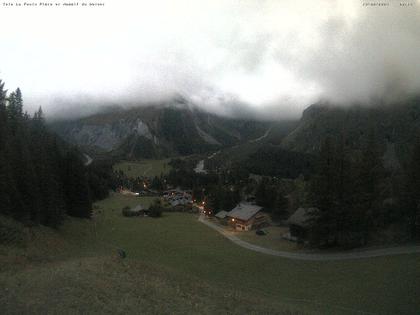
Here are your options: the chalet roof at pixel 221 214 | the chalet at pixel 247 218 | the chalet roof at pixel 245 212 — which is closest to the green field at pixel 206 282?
the chalet at pixel 247 218

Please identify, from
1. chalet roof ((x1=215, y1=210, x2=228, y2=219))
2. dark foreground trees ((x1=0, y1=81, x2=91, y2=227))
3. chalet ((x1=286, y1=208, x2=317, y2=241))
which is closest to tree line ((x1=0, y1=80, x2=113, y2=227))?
dark foreground trees ((x1=0, y1=81, x2=91, y2=227))

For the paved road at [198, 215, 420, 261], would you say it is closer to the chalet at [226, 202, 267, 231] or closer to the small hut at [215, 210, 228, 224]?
the chalet at [226, 202, 267, 231]

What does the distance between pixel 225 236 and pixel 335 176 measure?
33.3 metres

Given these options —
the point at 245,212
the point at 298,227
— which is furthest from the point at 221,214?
the point at 298,227

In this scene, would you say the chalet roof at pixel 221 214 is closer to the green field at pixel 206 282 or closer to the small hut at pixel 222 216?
the small hut at pixel 222 216

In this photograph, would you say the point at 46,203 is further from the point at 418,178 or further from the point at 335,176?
the point at 418,178

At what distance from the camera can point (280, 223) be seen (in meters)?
93.3

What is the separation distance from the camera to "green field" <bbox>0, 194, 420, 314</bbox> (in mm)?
23312

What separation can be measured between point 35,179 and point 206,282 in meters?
33.8

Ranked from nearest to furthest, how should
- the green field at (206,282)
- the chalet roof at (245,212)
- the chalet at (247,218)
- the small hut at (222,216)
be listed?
the green field at (206,282) < the chalet at (247,218) < the chalet roof at (245,212) < the small hut at (222,216)

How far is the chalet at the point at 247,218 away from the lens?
3536 inches

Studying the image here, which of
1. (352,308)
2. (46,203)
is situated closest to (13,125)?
(46,203)

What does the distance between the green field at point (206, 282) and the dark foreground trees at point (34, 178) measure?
5.97 metres

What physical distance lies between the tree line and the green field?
5.77 metres
